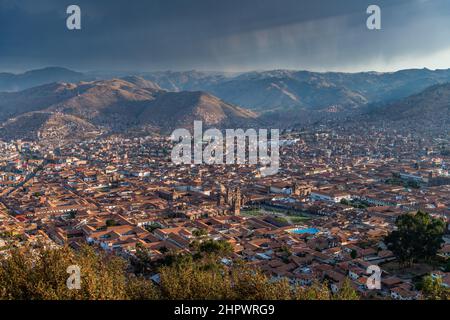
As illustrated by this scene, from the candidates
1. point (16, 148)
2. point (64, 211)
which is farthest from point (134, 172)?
point (16, 148)

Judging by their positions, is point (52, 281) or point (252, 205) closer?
point (52, 281)

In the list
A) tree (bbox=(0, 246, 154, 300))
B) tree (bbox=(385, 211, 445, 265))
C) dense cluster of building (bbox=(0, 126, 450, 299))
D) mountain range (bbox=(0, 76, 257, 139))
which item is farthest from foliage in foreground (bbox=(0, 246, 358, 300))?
mountain range (bbox=(0, 76, 257, 139))

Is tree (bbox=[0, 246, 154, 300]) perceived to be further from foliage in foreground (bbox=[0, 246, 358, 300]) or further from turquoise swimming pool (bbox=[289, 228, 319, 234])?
turquoise swimming pool (bbox=[289, 228, 319, 234])

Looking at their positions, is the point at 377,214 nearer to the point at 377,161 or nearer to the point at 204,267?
the point at 204,267

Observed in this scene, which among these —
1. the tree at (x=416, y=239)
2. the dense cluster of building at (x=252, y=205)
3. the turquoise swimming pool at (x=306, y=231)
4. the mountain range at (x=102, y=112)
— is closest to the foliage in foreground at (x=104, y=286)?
the dense cluster of building at (x=252, y=205)
